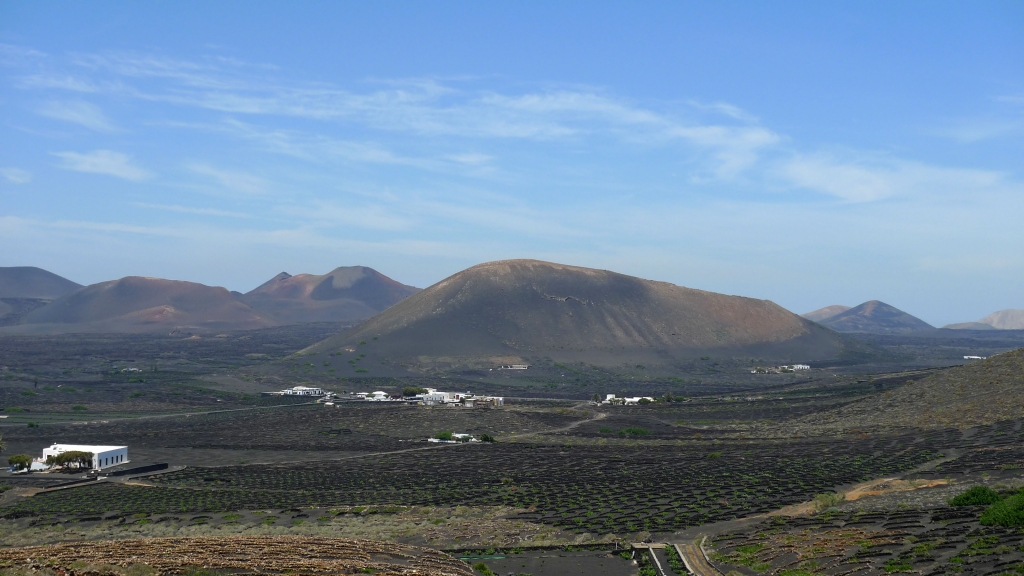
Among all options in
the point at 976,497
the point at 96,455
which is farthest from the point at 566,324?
the point at 976,497

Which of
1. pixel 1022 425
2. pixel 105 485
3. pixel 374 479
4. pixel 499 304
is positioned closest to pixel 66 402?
pixel 105 485

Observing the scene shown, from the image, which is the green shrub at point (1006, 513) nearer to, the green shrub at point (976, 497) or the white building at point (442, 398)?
the green shrub at point (976, 497)

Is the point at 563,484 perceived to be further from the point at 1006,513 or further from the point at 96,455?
the point at 96,455

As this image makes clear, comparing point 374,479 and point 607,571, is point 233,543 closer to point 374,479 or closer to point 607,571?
point 607,571

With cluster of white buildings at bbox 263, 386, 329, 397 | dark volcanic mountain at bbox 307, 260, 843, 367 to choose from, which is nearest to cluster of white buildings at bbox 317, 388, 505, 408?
cluster of white buildings at bbox 263, 386, 329, 397

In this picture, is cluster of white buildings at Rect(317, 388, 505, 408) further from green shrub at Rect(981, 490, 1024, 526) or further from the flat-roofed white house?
green shrub at Rect(981, 490, 1024, 526)

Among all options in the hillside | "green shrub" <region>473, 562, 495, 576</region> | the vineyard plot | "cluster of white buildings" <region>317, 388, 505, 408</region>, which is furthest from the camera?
"cluster of white buildings" <region>317, 388, 505, 408</region>
